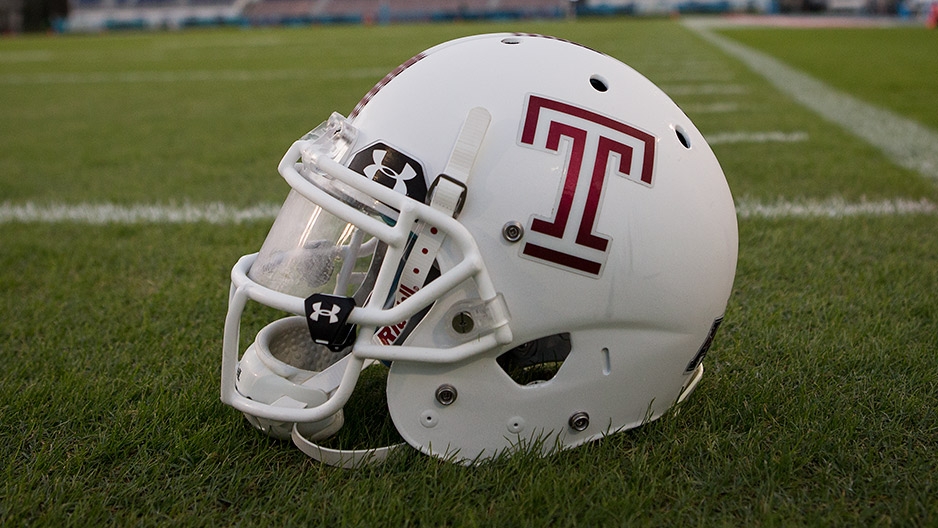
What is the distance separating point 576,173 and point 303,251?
496 millimetres

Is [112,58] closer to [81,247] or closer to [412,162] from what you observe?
[81,247]

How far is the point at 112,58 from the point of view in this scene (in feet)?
43.4

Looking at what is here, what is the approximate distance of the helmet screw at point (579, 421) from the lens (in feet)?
4.82

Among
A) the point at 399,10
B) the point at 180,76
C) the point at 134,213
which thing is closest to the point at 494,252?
the point at 134,213

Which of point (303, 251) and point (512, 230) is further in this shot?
point (303, 251)

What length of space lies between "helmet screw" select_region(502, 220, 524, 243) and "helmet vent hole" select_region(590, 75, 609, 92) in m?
0.31

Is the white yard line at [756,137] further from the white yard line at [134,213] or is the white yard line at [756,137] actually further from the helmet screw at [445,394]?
the helmet screw at [445,394]

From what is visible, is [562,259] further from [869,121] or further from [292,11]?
[292,11]

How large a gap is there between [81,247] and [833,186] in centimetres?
311

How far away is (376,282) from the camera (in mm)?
1342

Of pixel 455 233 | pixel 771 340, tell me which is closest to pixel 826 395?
pixel 771 340

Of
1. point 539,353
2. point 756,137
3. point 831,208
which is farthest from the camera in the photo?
point 756,137

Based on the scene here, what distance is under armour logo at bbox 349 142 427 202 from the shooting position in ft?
4.37

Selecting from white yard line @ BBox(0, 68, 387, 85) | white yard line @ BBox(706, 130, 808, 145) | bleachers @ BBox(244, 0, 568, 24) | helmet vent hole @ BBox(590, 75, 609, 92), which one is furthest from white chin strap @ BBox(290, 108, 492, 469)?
bleachers @ BBox(244, 0, 568, 24)
